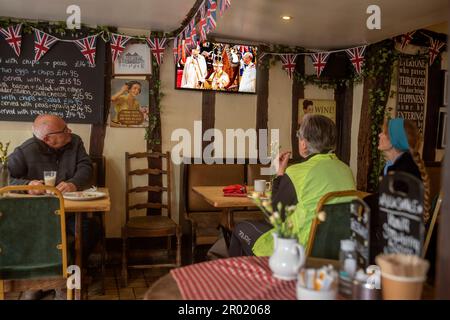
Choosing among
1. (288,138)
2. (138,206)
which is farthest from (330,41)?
(138,206)

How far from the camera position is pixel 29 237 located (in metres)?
2.61

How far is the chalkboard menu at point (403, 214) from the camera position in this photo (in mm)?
1281

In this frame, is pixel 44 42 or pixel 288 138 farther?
pixel 288 138

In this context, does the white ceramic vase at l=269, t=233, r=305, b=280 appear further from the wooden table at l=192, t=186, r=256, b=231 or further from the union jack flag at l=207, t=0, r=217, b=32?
the union jack flag at l=207, t=0, r=217, b=32

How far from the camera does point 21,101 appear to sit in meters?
4.45

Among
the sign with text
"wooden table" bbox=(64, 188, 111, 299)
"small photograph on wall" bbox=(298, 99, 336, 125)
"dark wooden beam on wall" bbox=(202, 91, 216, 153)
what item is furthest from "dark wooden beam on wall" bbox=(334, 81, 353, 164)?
"wooden table" bbox=(64, 188, 111, 299)

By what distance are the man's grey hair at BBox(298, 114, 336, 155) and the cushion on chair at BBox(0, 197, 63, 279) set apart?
1544mm

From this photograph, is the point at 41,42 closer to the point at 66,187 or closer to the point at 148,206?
the point at 66,187

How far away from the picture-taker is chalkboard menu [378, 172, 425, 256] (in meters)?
1.28

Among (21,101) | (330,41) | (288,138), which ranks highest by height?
(330,41)

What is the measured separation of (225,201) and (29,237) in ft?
4.41

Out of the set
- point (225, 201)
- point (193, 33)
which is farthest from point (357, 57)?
point (225, 201)

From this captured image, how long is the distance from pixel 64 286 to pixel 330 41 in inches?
150
